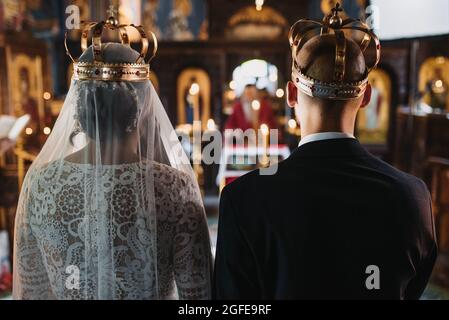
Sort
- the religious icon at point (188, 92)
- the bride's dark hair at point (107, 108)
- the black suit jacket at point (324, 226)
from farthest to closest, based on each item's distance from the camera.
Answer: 1. the religious icon at point (188, 92)
2. the bride's dark hair at point (107, 108)
3. the black suit jacket at point (324, 226)

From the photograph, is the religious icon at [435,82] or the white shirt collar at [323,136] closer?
the white shirt collar at [323,136]

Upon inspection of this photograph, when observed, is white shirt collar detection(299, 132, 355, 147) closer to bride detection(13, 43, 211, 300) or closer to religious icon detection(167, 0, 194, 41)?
bride detection(13, 43, 211, 300)

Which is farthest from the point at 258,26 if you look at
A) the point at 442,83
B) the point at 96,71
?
the point at 96,71

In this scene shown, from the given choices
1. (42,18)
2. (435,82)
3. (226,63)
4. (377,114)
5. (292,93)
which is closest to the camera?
(292,93)

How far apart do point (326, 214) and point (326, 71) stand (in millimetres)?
404

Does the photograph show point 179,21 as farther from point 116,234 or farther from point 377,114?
point 116,234

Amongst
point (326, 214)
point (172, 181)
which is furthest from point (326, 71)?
point (172, 181)

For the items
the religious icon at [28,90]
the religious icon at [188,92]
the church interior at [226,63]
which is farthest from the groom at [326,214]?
the religious icon at [188,92]

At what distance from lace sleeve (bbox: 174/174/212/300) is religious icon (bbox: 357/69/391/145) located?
6456mm

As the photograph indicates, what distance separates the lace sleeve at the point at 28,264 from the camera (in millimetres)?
1739

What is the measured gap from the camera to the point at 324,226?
1.39 m

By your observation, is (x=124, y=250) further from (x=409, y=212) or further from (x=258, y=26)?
(x=258, y=26)

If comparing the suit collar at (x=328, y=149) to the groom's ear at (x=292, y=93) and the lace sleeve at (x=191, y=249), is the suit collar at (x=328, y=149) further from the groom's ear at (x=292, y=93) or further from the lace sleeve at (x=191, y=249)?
the lace sleeve at (x=191, y=249)

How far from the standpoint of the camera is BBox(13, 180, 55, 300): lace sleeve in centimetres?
174
